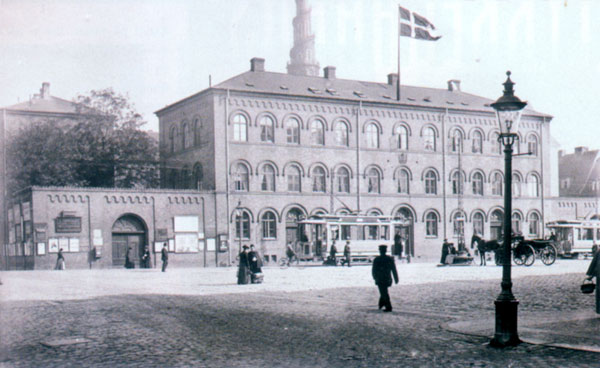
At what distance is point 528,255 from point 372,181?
17732 millimetres

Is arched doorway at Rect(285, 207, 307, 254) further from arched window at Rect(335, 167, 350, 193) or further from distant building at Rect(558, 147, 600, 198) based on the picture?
distant building at Rect(558, 147, 600, 198)

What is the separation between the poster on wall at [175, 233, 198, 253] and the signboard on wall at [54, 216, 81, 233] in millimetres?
5915

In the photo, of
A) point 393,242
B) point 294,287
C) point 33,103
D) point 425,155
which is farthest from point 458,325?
point 33,103

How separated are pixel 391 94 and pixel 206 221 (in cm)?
1782

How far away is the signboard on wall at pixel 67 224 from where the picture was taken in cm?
3956

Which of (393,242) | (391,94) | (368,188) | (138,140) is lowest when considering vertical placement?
(393,242)

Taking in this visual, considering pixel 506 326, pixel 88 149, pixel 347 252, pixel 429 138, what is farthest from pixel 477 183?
pixel 506 326

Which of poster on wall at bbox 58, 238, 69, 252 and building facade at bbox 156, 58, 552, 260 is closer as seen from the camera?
poster on wall at bbox 58, 238, 69, 252

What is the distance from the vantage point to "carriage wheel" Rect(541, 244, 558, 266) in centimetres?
3366

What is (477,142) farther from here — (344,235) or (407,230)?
(344,235)

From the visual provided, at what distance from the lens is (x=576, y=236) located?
44.9 metres

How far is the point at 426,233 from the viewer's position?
5056 centimetres

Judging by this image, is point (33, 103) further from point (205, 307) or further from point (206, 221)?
point (205, 307)

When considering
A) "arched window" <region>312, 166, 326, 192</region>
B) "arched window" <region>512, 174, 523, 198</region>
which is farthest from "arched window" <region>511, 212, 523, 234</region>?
"arched window" <region>312, 166, 326, 192</region>
